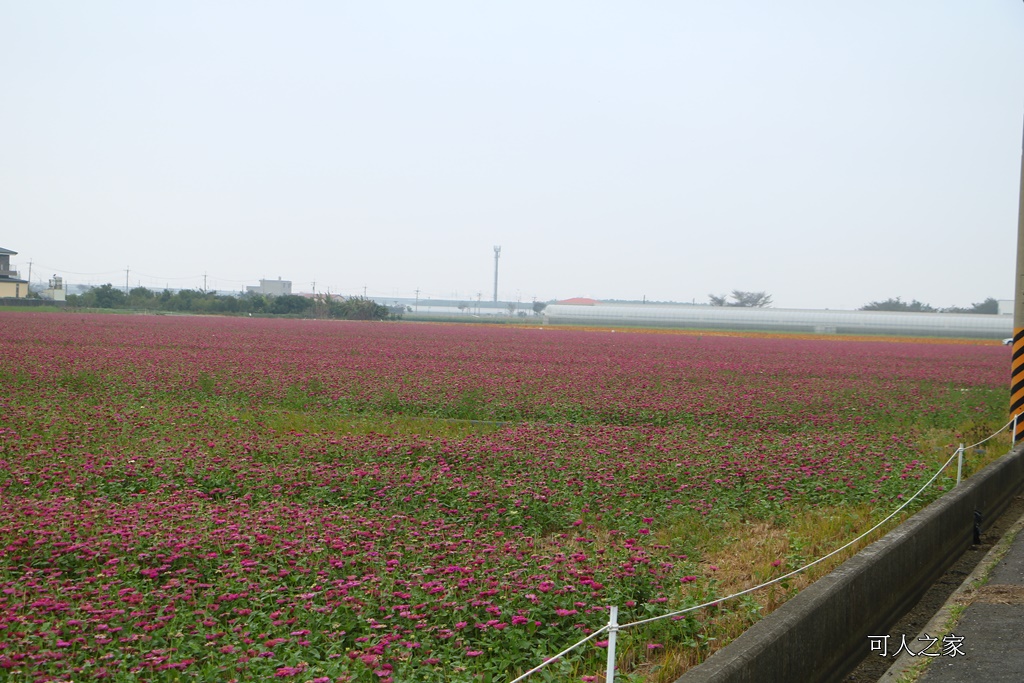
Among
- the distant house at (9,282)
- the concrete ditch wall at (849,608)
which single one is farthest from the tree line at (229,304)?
the concrete ditch wall at (849,608)

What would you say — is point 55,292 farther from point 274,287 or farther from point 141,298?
point 274,287

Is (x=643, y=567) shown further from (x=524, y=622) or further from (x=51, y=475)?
(x=51, y=475)

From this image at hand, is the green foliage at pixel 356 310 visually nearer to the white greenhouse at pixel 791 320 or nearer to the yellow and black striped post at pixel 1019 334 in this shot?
the white greenhouse at pixel 791 320

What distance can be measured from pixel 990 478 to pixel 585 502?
448cm

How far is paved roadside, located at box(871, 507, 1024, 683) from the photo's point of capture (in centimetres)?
509

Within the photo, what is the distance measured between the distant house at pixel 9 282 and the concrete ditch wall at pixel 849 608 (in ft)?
294

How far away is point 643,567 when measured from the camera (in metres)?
6.21

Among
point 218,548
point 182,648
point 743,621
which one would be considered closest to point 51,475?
point 218,548

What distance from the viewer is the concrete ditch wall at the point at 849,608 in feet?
14.1

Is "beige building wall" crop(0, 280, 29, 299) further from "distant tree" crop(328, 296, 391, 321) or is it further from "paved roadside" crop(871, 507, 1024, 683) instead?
"paved roadside" crop(871, 507, 1024, 683)

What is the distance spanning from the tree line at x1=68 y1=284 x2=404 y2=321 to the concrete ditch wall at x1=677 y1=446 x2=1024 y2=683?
9059cm

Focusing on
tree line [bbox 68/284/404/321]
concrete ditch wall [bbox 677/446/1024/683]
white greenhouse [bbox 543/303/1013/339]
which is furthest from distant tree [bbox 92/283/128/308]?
concrete ditch wall [bbox 677/446/1024/683]

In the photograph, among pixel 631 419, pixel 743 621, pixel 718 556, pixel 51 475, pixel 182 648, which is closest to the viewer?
pixel 182 648

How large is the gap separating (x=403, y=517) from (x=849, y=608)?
3343mm
